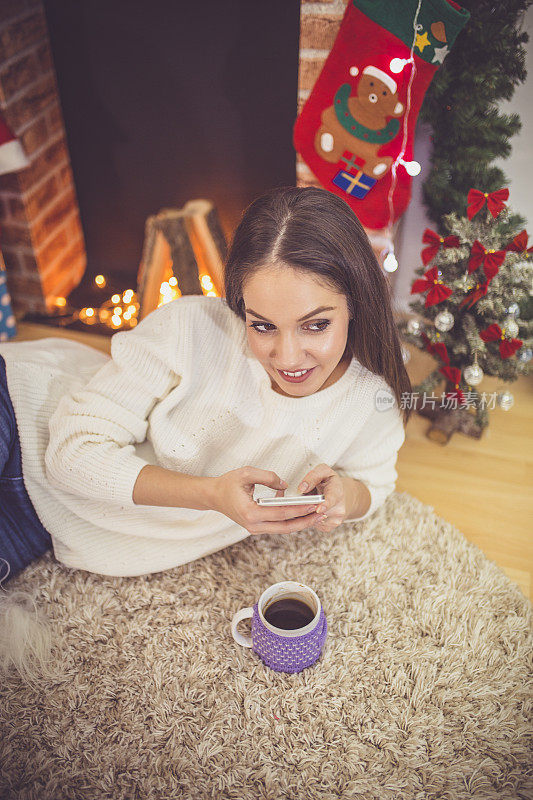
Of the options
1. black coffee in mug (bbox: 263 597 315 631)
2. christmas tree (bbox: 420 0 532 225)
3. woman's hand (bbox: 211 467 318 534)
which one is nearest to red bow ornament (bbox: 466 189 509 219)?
christmas tree (bbox: 420 0 532 225)

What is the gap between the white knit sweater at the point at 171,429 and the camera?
113 cm

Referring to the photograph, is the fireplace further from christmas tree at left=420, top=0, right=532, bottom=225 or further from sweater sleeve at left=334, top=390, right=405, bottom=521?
sweater sleeve at left=334, top=390, right=405, bottom=521

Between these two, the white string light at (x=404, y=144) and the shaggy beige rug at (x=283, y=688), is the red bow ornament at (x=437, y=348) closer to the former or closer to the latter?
the white string light at (x=404, y=144)

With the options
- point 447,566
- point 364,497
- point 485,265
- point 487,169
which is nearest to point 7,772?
point 364,497

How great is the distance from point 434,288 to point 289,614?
83cm

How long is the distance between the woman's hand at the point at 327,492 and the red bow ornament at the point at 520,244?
0.75 metres

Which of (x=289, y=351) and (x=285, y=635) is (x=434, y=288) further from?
(x=285, y=635)

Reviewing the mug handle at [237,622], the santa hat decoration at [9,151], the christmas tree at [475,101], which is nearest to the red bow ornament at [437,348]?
the christmas tree at [475,101]

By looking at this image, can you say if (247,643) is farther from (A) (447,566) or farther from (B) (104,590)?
(A) (447,566)

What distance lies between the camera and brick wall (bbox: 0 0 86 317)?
1820 millimetres

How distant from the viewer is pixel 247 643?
1.08m

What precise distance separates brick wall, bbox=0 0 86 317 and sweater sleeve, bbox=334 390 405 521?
1390mm

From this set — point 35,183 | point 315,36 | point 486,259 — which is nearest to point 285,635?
point 486,259

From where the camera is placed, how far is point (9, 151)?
5.51 feet
